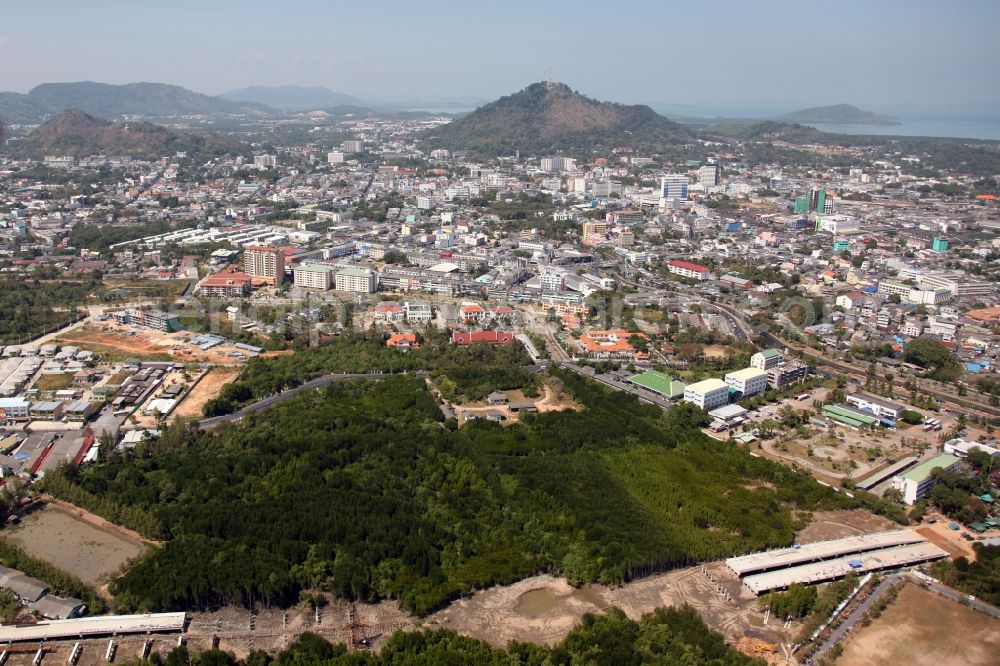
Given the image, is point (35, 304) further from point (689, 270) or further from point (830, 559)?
point (830, 559)

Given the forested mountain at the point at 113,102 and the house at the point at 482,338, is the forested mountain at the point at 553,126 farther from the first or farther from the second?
the forested mountain at the point at 113,102

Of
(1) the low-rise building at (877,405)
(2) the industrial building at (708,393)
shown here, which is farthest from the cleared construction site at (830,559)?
(2) the industrial building at (708,393)

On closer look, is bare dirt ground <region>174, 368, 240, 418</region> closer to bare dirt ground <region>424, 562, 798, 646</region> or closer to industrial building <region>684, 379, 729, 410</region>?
bare dirt ground <region>424, 562, 798, 646</region>

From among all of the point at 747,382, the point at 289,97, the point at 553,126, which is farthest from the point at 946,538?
the point at 289,97

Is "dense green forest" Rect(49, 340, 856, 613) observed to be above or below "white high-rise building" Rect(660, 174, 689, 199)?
below

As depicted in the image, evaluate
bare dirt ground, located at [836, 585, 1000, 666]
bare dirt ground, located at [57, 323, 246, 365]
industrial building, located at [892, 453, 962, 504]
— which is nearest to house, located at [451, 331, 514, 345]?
bare dirt ground, located at [57, 323, 246, 365]

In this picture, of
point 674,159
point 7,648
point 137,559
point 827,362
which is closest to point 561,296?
point 827,362
